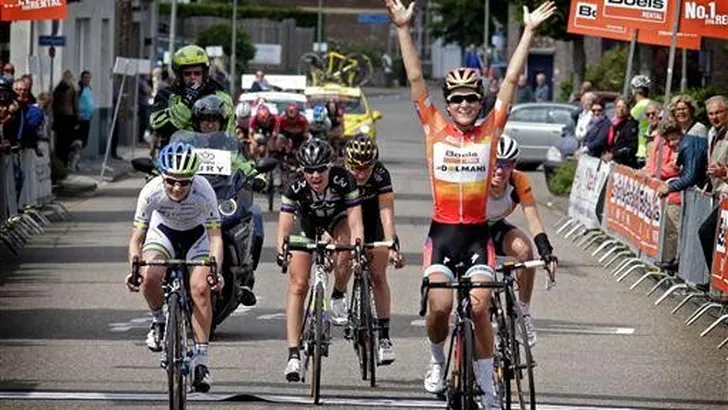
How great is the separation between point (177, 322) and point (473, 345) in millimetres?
1675

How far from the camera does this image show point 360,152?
14.9 m

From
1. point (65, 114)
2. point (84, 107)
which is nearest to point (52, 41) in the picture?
point (65, 114)

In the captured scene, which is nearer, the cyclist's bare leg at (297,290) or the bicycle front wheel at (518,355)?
the bicycle front wheel at (518,355)

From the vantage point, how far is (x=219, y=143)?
16500mm

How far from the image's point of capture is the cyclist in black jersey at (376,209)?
14.8 meters

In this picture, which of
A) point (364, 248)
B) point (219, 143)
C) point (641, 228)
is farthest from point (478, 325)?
point (641, 228)

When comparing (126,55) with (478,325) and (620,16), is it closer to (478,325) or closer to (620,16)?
(620,16)

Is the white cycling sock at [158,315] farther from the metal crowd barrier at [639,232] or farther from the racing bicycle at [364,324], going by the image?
the metal crowd barrier at [639,232]

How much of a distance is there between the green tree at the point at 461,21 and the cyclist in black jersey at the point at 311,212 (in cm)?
8096

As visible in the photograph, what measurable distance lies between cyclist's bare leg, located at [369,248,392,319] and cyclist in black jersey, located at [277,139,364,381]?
318 millimetres

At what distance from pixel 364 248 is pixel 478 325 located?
2.10m

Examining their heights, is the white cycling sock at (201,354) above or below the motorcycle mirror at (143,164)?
below

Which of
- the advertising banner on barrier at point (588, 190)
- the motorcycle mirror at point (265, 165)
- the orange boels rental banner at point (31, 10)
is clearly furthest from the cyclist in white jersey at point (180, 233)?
the advertising banner on barrier at point (588, 190)

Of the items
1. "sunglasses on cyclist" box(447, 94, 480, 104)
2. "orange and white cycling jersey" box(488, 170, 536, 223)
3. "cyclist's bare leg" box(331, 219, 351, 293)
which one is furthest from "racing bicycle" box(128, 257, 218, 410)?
"orange and white cycling jersey" box(488, 170, 536, 223)
